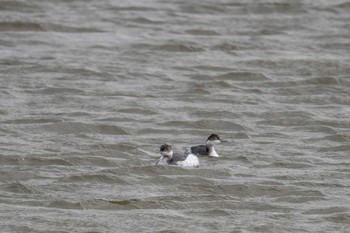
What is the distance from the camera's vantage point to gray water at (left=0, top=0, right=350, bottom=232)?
1088 centimetres

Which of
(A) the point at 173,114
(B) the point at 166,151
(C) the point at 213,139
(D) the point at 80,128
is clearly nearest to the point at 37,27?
(A) the point at 173,114

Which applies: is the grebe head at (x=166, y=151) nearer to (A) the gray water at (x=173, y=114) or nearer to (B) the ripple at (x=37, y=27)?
(A) the gray water at (x=173, y=114)

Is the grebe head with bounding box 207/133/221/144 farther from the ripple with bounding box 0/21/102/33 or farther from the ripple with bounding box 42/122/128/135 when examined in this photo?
the ripple with bounding box 0/21/102/33

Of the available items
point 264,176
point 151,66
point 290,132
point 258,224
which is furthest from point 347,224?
point 151,66

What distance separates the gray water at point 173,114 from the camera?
10.9m

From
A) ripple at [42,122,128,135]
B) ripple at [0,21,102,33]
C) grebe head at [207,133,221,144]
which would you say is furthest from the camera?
ripple at [0,21,102,33]

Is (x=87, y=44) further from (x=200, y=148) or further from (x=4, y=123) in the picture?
(x=200, y=148)

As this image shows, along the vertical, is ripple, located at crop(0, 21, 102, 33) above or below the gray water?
above

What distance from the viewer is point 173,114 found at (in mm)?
14555

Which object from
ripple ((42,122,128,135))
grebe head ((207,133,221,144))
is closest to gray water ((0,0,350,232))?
ripple ((42,122,128,135))

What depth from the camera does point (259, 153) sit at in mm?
12969

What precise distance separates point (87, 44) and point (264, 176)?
251 inches

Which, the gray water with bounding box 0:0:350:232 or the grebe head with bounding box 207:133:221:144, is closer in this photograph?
the gray water with bounding box 0:0:350:232

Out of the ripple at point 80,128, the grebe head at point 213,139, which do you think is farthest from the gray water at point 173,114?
the grebe head at point 213,139
